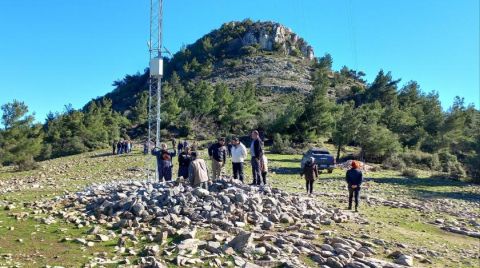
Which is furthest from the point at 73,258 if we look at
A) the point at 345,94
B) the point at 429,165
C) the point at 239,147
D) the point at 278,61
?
the point at 278,61

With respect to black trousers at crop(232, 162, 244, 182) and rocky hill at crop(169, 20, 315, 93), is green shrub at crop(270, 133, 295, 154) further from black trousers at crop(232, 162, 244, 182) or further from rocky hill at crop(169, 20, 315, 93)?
rocky hill at crop(169, 20, 315, 93)

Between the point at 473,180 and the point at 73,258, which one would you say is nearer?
the point at 73,258

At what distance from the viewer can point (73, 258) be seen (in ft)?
31.3

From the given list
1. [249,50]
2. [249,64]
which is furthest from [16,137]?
[249,50]

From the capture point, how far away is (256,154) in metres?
17.0

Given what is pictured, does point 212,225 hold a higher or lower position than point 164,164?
lower

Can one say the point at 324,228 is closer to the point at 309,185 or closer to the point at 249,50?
the point at 309,185

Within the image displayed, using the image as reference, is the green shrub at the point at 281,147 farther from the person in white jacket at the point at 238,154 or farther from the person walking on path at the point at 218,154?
the person walking on path at the point at 218,154

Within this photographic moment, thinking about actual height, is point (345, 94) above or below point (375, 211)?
above

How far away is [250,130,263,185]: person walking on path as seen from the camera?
16.7m

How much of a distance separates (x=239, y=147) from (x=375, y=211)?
18.8 feet

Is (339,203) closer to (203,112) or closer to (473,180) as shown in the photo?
(473,180)

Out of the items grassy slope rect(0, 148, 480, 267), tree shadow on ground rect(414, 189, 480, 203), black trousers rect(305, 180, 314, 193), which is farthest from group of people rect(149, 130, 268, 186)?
tree shadow on ground rect(414, 189, 480, 203)

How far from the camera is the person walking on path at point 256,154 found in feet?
54.8
